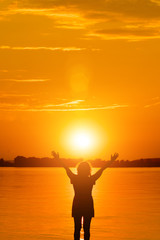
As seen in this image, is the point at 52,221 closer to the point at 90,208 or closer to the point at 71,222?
the point at 71,222

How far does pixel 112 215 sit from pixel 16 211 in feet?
16.4

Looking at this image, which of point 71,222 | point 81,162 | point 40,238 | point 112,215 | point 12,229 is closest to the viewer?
point 81,162

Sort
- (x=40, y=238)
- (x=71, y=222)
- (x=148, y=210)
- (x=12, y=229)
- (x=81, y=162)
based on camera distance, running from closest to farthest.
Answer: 1. (x=81, y=162)
2. (x=40, y=238)
3. (x=12, y=229)
4. (x=71, y=222)
5. (x=148, y=210)

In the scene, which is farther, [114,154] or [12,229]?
[12,229]

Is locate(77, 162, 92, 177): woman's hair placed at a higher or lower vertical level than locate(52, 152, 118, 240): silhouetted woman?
higher

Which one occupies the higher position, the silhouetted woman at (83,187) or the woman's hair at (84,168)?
the woman's hair at (84,168)

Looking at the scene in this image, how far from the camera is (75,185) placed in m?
13.4

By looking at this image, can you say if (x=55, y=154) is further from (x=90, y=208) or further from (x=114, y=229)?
(x=114, y=229)

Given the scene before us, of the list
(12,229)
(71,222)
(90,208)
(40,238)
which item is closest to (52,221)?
(71,222)

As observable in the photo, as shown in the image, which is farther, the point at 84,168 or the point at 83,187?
the point at 83,187

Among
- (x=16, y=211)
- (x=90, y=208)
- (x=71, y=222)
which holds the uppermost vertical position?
(x=16, y=211)

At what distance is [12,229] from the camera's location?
2198cm

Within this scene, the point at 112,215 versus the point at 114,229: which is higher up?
the point at 112,215

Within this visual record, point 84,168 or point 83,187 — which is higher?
point 84,168
